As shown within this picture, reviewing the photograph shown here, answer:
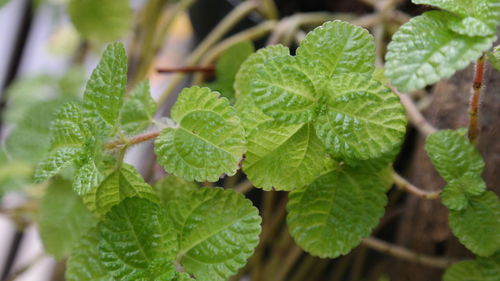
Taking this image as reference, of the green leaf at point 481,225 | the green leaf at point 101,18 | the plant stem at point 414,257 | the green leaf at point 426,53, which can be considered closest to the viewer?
the green leaf at point 426,53

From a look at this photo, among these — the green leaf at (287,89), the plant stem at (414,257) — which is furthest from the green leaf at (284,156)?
the plant stem at (414,257)

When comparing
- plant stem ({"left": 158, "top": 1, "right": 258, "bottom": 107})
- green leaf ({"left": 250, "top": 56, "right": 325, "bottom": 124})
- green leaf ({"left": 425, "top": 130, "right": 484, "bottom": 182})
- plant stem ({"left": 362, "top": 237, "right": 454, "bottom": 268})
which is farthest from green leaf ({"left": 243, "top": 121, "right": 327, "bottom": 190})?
plant stem ({"left": 158, "top": 1, "right": 258, "bottom": 107})

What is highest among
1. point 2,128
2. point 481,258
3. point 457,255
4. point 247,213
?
point 247,213

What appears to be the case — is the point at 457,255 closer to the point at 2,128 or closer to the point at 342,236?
the point at 342,236

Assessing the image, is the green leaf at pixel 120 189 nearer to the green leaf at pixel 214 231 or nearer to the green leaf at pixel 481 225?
the green leaf at pixel 214 231

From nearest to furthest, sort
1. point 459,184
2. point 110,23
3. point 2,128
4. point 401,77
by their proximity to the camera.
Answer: point 401,77
point 459,184
point 110,23
point 2,128

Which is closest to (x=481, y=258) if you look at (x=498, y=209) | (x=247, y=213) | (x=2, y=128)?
(x=498, y=209)
